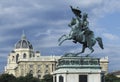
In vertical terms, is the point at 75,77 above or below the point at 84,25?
below

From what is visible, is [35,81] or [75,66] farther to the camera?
[35,81]

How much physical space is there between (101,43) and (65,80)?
16.3 feet

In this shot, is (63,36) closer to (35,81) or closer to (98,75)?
(98,75)

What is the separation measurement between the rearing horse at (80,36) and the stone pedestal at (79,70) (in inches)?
44.2

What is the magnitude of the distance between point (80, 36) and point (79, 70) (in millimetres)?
3083

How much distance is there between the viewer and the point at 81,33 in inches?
1843

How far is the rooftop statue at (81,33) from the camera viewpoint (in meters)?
46.8

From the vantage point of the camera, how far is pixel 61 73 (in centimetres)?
4588

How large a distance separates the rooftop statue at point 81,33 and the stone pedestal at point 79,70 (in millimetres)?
893

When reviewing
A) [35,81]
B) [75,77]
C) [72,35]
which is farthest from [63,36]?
[35,81]

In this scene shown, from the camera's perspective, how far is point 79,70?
45.9 metres

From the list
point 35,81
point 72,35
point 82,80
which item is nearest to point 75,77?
point 82,80

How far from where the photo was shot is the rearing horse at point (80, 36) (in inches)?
1839

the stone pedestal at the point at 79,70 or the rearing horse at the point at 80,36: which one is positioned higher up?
the rearing horse at the point at 80,36
